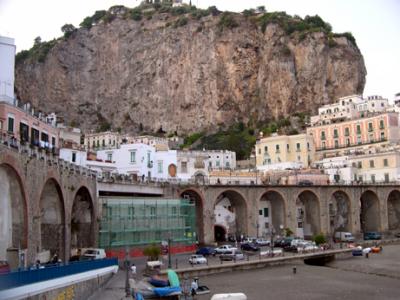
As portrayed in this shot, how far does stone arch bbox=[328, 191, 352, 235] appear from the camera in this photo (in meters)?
69.1

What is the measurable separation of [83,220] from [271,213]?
30.8m

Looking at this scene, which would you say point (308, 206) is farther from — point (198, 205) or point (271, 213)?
point (198, 205)

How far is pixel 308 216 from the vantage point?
221 feet

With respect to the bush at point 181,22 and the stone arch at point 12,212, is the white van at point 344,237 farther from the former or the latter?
the bush at point 181,22

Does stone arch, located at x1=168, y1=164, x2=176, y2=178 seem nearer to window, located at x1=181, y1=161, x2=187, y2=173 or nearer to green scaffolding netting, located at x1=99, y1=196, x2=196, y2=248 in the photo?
window, located at x1=181, y1=161, x2=187, y2=173

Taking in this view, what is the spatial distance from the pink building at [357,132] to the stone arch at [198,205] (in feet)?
131

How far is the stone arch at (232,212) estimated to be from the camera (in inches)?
2377

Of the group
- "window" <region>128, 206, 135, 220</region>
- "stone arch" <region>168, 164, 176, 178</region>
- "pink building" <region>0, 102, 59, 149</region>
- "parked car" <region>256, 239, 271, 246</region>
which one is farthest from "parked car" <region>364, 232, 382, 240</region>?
"pink building" <region>0, 102, 59, 149</region>

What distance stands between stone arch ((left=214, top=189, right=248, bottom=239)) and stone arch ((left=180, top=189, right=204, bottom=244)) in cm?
311

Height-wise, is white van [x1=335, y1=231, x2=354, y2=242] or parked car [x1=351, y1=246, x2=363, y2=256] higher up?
white van [x1=335, y1=231, x2=354, y2=242]

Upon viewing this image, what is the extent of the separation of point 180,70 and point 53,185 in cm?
10258

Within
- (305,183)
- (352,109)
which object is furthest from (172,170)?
(352,109)

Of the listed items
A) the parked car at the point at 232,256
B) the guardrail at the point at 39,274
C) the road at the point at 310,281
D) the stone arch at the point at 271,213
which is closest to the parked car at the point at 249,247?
the road at the point at 310,281

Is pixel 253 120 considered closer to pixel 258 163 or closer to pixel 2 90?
pixel 258 163
